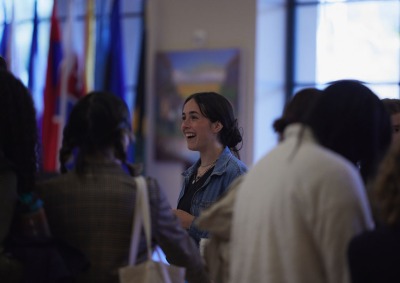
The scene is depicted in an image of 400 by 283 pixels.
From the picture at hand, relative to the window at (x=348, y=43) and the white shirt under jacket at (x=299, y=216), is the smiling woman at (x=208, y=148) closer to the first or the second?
the white shirt under jacket at (x=299, y=216)

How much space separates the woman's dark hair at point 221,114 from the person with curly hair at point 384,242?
1965 millimetres

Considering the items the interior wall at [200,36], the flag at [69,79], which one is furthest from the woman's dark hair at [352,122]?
the flag at [69,79]

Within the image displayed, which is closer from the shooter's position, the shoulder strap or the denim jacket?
the shoulder strap

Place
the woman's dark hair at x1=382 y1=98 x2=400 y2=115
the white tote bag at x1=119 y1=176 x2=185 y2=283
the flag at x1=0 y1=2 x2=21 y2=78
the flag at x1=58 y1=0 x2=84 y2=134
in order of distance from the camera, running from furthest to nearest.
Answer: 1. the flag at x1=0 y1=2 x2=21 y2=78
2. the flag at x1=58 y1=0 x2=84 y2=134
3. the woman's dark hair at x1=382 y1=98 x2=400 y2=115
4. the white tote bag at x1=119 y1=176 x2=185 y2=283

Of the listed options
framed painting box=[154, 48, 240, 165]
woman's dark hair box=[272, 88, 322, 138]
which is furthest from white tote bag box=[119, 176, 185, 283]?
framed painting box=[154, 48, 240, 165]

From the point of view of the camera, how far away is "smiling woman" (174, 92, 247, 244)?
4.09m

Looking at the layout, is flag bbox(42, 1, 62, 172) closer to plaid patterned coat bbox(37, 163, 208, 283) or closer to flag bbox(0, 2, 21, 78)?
flag bbox(0, 2, 21, 78)

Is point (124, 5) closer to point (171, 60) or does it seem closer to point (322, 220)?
point (171, 60)

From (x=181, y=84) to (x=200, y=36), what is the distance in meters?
0.69

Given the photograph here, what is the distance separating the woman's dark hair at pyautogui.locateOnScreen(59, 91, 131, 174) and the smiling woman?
3.71 feet

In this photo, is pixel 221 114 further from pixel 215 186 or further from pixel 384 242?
pixel 384 242

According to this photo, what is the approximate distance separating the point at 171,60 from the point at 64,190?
24.0ft

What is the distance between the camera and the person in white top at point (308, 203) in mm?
2418

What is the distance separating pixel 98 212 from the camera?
9.74 feet
